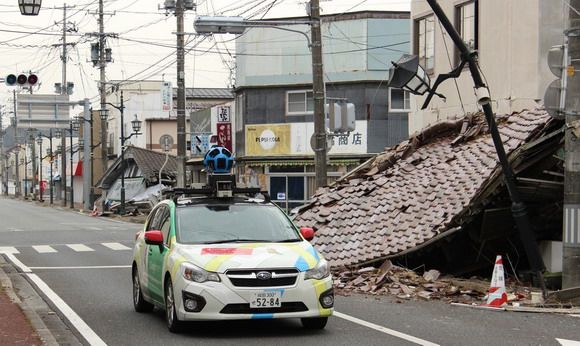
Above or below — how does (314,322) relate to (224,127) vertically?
below

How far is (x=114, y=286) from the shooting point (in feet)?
52.7

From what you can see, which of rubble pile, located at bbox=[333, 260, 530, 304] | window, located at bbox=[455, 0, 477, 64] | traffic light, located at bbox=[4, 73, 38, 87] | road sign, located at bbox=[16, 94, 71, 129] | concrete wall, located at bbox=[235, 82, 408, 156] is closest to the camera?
rubble pile, located at bbox=[333, 260, 530, 304]

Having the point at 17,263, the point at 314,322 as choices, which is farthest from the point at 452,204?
the point at 17,263

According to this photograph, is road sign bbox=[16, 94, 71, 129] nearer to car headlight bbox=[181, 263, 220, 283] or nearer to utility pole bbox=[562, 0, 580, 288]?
utility pole bbox=[562, 0, 580, 288]

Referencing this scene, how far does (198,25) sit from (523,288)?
1037 centimetres

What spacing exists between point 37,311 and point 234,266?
464 cm

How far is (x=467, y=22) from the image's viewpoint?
2319 cm

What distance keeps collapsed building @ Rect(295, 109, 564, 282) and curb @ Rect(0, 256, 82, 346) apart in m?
5.76

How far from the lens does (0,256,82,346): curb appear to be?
32.6ft

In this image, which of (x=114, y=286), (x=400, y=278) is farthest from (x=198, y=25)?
(x=400, y=278)

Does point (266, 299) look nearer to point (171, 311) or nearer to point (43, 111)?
point (171, 311)

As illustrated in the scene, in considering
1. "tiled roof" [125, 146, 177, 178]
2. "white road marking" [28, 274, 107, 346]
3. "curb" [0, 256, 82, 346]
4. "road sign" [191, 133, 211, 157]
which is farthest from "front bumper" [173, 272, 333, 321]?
"tiled roof" [125, 146, 177, 178]

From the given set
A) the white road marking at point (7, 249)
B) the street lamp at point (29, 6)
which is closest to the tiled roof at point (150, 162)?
the white road marking at point (7, 249)

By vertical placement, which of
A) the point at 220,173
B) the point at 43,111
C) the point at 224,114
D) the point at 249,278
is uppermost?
the point at 43,111
